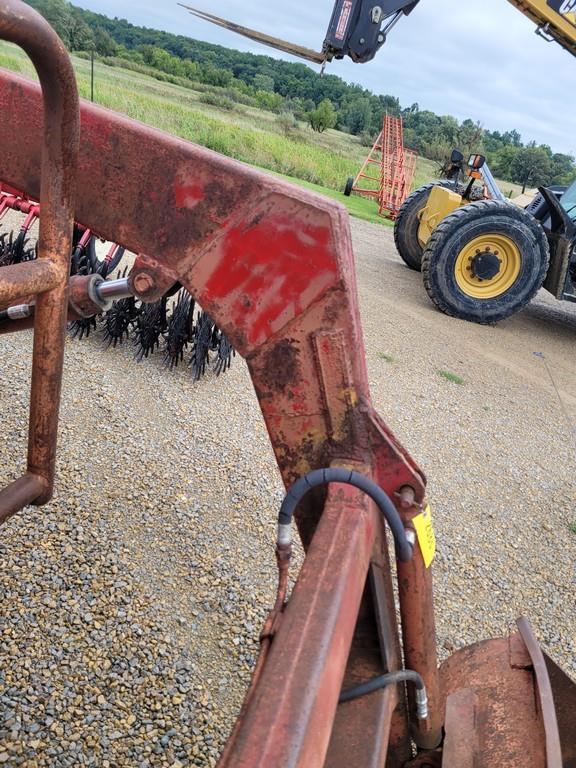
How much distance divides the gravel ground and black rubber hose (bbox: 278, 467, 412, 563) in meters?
1.20

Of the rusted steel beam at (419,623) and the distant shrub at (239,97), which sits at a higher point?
the rusted steel beam at (419,623)

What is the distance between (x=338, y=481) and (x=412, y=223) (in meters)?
8.10

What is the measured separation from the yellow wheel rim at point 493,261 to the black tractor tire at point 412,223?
1.78 metres

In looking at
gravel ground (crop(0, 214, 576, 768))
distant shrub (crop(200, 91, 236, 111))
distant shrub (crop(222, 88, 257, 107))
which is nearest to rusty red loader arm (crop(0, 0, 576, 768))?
gravel ground (crop(0, 214, 576, 768))

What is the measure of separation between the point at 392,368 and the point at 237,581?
3.24m

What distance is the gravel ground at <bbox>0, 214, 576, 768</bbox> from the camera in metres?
2.05

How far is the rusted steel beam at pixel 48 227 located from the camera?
106cm

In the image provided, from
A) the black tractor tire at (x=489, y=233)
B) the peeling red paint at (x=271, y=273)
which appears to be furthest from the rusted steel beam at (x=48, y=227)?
the black tractor tire at (x=489, y=233)

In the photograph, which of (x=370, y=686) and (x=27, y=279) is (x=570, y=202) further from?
(x=27, y=279)

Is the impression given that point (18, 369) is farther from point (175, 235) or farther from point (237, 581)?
point (175, 235)

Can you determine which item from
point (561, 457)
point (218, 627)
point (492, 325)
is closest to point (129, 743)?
point (218, 627)

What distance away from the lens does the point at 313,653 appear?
91cm

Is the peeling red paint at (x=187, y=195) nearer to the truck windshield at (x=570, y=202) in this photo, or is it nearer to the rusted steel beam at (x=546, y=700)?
the rusted steel beam at (x=546, y=700)

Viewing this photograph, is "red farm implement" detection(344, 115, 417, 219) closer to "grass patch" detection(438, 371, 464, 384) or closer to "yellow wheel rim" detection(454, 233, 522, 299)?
"yellow wheel rim" detection(454, 233, 522, 299)
